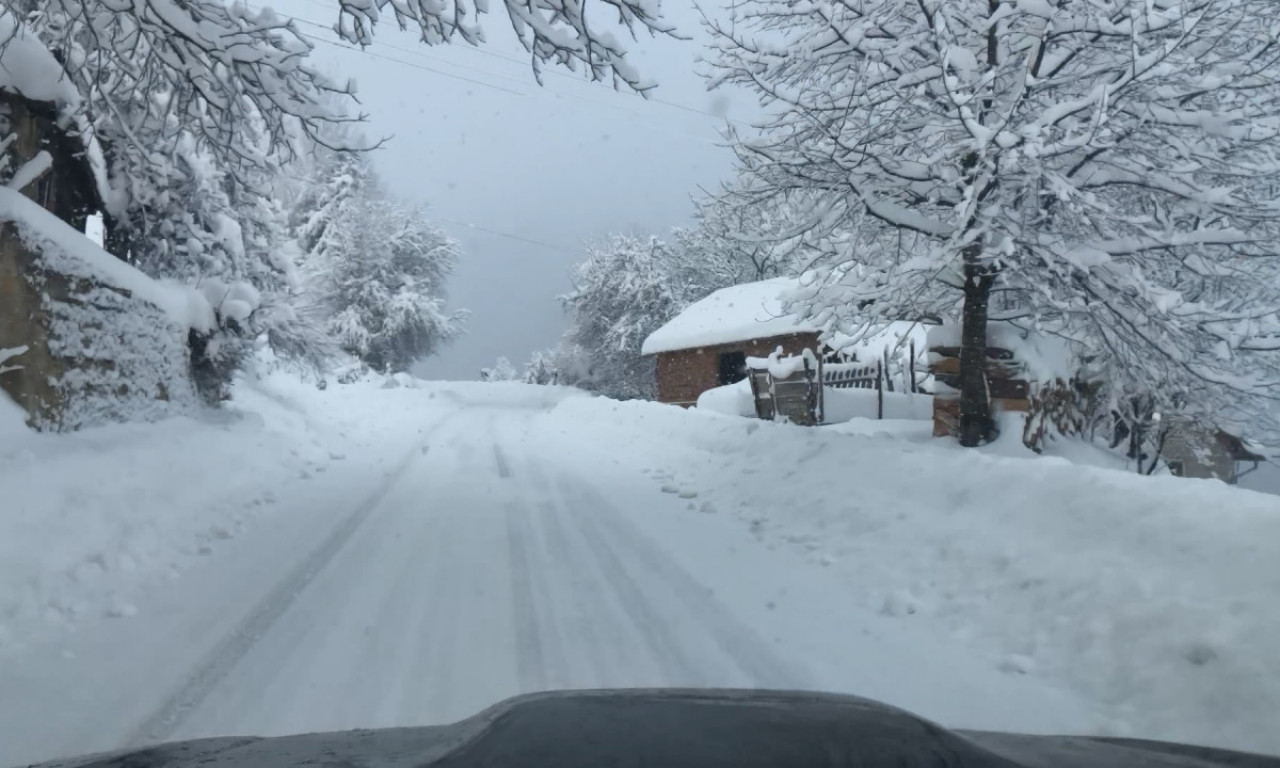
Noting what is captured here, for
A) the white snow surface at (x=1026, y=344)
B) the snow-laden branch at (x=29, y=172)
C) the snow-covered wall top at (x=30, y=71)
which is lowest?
the white snow surface at (x=1026, y=344)

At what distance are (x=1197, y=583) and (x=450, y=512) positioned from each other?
273 inches

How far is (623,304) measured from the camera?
49.9m

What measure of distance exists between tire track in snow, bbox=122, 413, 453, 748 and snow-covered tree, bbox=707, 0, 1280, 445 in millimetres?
5907

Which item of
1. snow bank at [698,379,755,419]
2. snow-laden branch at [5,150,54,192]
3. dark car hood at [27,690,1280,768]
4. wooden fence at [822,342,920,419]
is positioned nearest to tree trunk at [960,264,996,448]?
Result: wooden fence at [822,342,920,419]

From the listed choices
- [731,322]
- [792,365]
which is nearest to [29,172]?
[792,365]

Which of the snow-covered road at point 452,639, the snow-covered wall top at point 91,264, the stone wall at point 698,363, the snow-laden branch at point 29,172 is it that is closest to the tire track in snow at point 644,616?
the snow-covered road at point 452,639

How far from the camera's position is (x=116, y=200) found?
42.7ft

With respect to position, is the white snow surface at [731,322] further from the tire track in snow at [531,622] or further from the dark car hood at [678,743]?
the dark car hood at [678,743]

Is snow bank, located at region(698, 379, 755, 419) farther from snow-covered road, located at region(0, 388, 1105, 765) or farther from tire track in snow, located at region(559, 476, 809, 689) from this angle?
snow-covered road, located at region(0, 388, 1105, 765)

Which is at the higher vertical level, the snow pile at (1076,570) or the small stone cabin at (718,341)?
the small stone cabin at (718,341)

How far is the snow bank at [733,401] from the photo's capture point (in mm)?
20172

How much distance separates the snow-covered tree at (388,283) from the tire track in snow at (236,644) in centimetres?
3543

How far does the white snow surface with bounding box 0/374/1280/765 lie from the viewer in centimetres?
404

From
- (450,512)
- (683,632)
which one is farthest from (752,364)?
(683,632)
